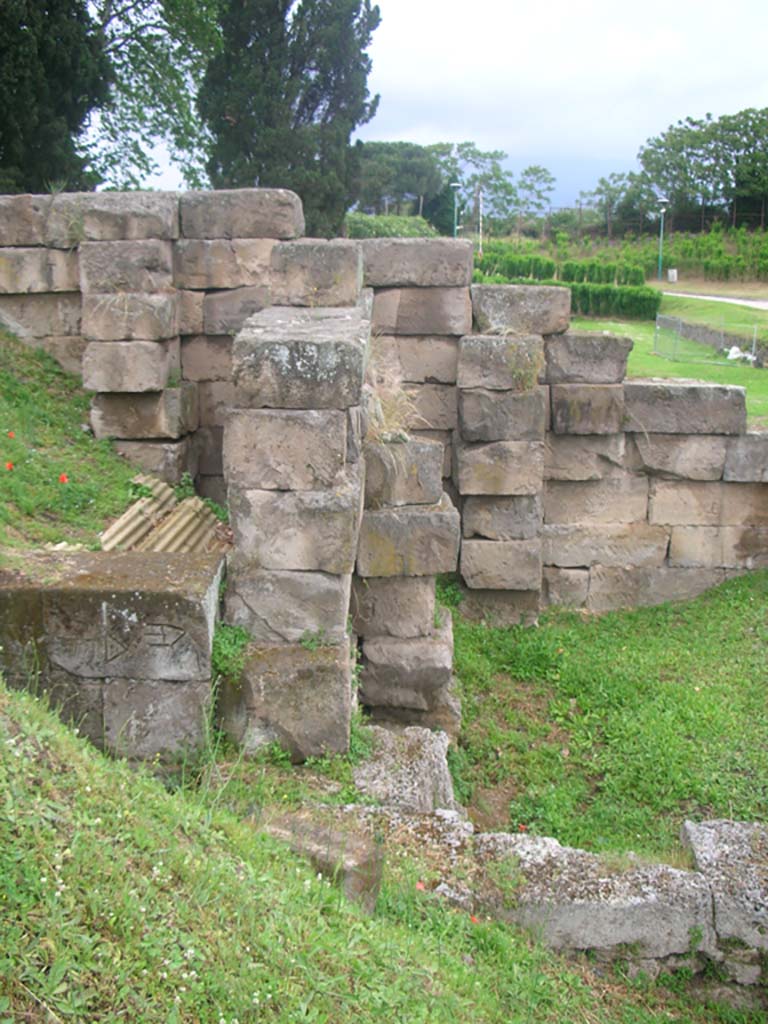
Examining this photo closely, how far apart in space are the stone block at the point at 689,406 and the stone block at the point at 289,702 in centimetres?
545

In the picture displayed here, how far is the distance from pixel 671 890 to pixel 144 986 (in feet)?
8.82

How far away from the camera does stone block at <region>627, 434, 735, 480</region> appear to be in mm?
9805

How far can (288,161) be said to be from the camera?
810 inches

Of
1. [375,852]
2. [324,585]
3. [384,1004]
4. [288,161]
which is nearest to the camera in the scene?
[384,1004]

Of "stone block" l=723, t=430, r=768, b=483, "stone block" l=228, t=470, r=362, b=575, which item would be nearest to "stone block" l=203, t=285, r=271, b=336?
"stone block" l=228, t=470, r=362, b=575

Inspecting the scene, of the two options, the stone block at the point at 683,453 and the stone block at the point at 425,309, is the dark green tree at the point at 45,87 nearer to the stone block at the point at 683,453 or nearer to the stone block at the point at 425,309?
the stone block at the point at 425,309

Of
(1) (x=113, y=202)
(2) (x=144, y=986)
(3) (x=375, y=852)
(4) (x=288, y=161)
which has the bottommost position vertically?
(3) (x=375, y=852)

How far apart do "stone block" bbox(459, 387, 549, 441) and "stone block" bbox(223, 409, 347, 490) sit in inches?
160

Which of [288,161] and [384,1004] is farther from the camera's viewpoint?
[288,161]

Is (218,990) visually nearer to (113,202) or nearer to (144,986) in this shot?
(144,986)

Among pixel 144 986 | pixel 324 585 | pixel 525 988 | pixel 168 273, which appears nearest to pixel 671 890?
pixel 525 988

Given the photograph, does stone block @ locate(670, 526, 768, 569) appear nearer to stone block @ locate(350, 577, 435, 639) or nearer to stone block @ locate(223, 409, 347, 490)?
stone block @ locate(350, 577, 435, 639)

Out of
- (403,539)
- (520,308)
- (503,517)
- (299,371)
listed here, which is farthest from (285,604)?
(520,308)

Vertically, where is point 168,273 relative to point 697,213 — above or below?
below
